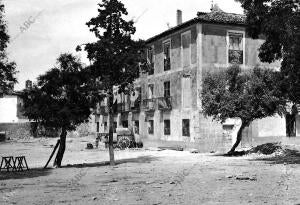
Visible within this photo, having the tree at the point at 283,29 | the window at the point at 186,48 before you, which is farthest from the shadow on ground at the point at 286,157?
the window at the point at 186,48

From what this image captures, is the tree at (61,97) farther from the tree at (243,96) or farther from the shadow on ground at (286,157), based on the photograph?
the shadow on ground at (286,157)

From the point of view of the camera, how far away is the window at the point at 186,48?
1243 inches

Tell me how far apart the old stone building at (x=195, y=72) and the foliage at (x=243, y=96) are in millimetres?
4993

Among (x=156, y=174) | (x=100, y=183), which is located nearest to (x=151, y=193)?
(x=100, y=183)

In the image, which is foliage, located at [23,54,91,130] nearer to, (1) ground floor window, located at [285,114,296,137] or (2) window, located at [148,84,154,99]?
(2) window, located at [148,84,154,99]

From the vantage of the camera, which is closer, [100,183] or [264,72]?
[100,183]

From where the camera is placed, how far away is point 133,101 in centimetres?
4022

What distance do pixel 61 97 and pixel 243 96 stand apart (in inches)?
390

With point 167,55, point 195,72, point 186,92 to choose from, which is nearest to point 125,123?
point 167,55

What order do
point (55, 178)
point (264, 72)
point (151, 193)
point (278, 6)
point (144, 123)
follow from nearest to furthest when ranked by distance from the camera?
point (151, 193) → point (55, 178) → point (278, 6) → point (264, 72) → point (144, 123)

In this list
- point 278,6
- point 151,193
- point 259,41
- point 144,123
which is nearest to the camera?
point 151,193

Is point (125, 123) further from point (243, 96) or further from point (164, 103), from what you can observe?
point (243, 96)

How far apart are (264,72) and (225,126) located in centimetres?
688

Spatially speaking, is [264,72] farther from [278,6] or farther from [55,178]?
[55,178]
